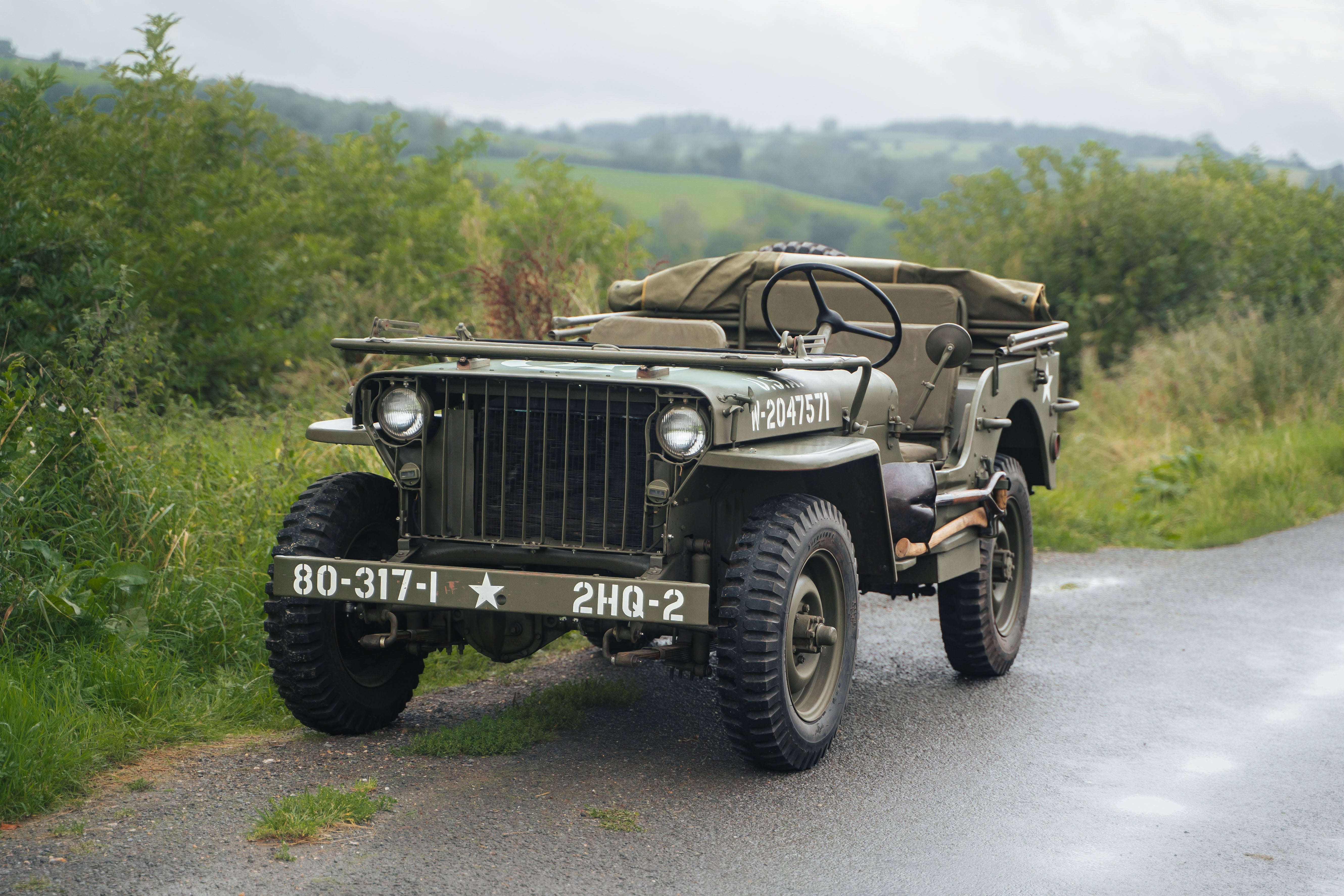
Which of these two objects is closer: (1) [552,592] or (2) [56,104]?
(1) [552,592]

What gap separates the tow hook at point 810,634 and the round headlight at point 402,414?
1.48 meters

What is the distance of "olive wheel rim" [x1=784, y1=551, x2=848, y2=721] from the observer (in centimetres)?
481

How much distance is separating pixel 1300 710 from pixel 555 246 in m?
8.02

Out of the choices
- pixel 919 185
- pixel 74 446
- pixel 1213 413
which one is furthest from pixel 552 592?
pixel 919 185

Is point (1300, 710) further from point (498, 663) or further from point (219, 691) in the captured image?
point (219, 691)

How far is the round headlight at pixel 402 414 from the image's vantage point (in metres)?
4.69

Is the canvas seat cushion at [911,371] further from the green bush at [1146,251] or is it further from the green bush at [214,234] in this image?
the green bush at [1146,251]

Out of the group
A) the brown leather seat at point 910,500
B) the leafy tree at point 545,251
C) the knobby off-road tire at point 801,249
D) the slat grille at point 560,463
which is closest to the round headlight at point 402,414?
the slat grille at point 560,463

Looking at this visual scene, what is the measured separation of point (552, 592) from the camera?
Result: 171 inches

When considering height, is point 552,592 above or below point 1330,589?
above

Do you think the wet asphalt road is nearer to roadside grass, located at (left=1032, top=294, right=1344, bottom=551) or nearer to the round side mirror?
the round side mirror

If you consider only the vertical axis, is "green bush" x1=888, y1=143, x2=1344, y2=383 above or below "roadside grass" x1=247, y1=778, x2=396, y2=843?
above

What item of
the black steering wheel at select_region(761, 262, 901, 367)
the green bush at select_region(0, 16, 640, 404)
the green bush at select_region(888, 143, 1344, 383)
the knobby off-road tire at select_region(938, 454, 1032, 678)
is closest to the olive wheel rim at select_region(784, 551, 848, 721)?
the black steering wheel at select_region(761, 262, 901, 367)

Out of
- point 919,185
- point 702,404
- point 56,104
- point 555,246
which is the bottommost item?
point 702,404
